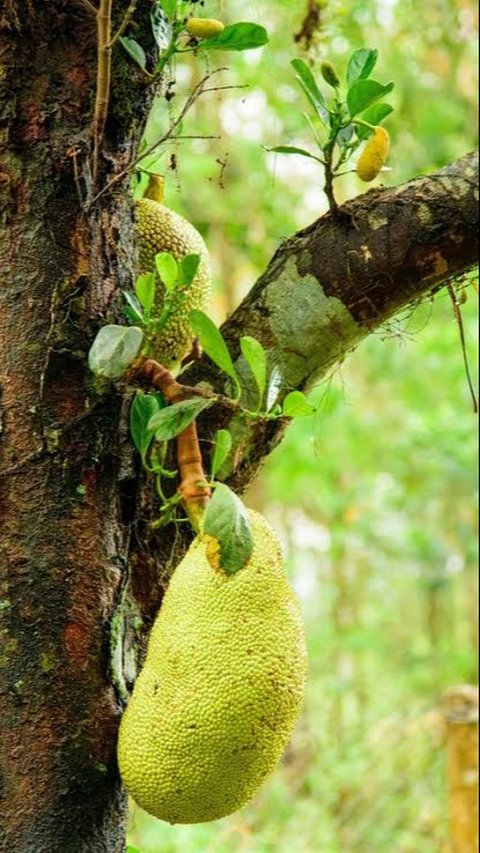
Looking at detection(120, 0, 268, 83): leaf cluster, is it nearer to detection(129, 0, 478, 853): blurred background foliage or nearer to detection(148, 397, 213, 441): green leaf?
detection(148, 397, 213, 441): green leaf

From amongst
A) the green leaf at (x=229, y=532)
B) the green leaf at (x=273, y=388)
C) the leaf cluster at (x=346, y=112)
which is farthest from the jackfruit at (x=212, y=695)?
the leaf cluster at (x=346, y=112)

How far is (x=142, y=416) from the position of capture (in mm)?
794

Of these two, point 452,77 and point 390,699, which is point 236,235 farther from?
point 390,699

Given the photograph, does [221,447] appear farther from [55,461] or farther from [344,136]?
[344,136]

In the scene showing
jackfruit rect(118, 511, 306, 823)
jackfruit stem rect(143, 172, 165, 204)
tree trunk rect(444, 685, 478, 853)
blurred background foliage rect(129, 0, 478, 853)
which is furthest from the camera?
blurred background foliage rect(129, 0, 478, 853)

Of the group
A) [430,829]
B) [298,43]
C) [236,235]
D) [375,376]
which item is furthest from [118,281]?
[375,376]

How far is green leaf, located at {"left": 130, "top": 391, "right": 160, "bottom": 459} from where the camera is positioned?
792 mm

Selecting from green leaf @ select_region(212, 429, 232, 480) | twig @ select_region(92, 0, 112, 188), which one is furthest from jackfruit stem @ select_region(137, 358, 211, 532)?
twig @ select_region(92, 0, 112, 188)

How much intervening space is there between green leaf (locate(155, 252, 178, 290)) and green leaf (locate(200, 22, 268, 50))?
6.6 inches

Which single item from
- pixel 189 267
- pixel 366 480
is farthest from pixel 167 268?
pixel 366 480

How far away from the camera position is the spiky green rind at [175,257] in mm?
900

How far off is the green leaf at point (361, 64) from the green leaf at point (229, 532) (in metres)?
0.37

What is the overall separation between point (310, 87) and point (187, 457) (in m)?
0.31

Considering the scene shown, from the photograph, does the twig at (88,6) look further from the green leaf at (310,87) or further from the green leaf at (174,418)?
the green leaf at (174,418)
